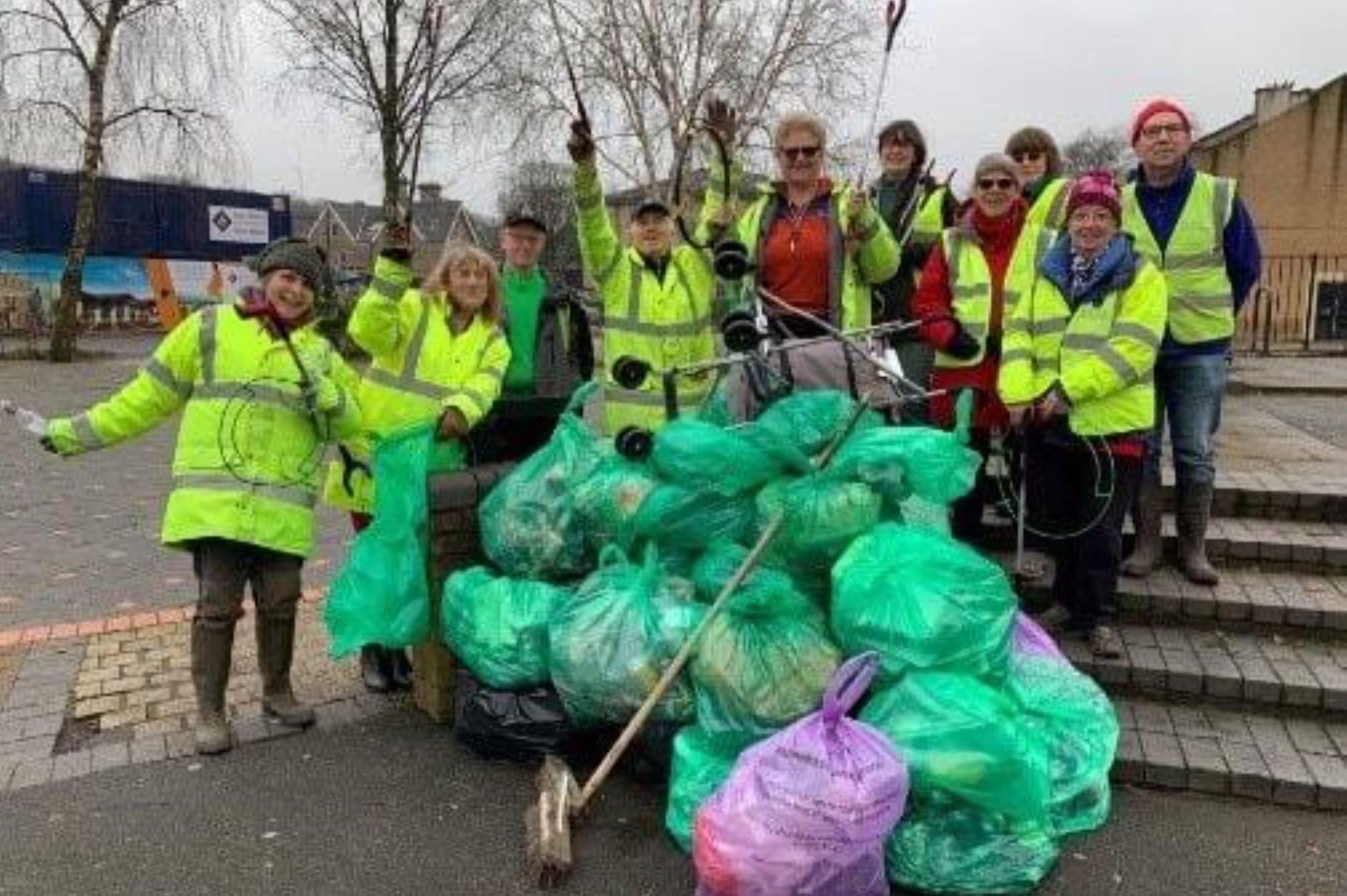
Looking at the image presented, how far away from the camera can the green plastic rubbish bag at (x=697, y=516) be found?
3.40 metres

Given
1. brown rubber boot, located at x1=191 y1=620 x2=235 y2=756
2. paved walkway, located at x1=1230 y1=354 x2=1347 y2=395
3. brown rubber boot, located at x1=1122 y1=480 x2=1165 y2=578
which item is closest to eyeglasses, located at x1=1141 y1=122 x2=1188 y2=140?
brown rubber boot, located at x1=1122 y1=480 x2=1165 y2=578

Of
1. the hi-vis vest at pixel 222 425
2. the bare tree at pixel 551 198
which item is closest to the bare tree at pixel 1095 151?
the bare tree at pixel 551 198

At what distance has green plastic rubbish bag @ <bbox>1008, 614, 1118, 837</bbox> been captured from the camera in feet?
10.6

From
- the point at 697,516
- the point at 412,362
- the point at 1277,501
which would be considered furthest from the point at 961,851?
the point at 1277,501

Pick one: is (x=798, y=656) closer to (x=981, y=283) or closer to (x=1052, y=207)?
(x=981, y=283)

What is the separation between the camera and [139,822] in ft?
11.1

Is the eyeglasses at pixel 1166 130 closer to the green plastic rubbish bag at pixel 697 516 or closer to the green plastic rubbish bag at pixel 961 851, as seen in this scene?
the green plastic rubbish bag at pixel 697 516

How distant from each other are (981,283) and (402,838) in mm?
2821

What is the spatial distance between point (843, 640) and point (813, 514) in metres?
0.37

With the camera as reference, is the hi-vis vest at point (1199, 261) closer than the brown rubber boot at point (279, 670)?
No

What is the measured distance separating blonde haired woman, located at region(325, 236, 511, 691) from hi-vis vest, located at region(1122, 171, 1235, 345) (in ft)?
8.15

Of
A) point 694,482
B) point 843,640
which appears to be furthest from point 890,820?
point 694,482

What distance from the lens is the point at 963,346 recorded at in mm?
4195

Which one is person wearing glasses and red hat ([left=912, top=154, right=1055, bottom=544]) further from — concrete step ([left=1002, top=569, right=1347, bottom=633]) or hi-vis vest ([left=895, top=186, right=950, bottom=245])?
concrete step ([left=1002, top=569, right=1347, bottom=633])
